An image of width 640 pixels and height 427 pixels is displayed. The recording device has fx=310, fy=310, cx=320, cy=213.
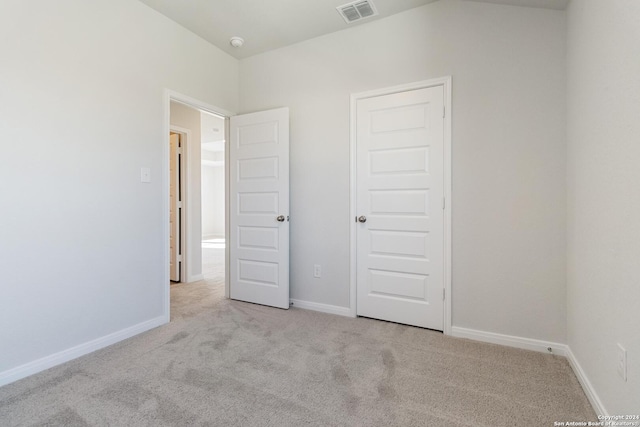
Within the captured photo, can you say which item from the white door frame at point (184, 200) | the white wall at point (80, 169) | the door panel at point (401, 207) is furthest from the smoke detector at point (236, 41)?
the white door frame at point (184, 200)

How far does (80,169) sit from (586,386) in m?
3.51

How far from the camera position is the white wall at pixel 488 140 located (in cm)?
224

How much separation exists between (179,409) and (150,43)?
2812 millimetres

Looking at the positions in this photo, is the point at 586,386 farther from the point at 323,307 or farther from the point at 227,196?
the point at 227,196

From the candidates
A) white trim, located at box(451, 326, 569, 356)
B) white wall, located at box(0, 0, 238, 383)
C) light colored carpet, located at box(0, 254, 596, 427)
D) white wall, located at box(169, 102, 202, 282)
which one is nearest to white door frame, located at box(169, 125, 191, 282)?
white wall, located at box(169, 102, 202, 282)

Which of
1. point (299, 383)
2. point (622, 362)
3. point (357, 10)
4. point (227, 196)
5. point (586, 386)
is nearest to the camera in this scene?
point (622, 362)

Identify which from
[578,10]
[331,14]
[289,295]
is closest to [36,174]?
[289,295]

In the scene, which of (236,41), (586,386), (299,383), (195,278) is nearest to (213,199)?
(195,278)

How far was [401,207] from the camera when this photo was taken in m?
2.76

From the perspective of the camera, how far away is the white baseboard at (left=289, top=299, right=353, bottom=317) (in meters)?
3.04

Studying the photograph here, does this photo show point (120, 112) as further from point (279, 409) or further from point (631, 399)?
point (631, 399)

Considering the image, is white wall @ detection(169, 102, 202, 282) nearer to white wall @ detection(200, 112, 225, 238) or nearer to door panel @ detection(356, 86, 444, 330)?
door panel @ detection(356, 86, 444, 330)

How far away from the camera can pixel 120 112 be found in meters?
2.47

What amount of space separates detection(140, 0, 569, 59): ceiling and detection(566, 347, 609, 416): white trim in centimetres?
246
